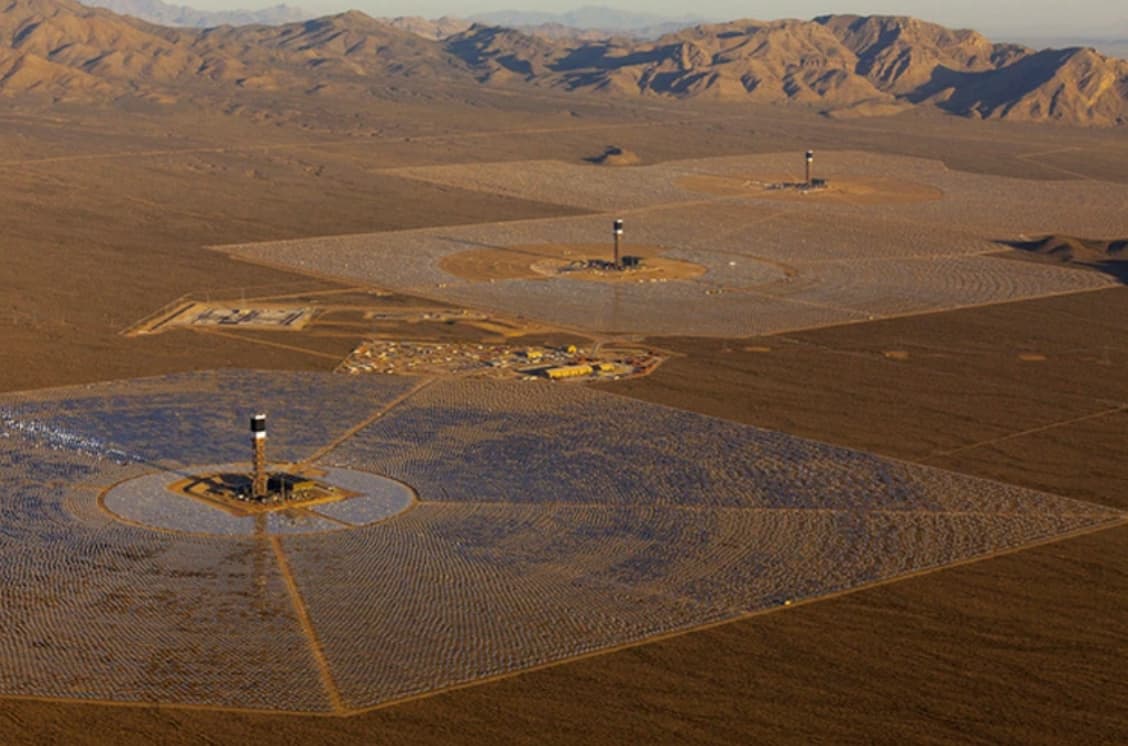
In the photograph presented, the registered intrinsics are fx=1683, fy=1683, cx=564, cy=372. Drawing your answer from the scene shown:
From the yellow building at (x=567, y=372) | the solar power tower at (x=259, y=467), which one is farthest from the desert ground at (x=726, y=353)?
the solar power tower at (x=259, y=467)

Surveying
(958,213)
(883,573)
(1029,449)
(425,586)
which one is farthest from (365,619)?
(958,213)

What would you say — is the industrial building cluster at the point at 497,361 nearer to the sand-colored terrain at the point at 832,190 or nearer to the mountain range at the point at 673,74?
the sand-colored terrain at the point at 832,190

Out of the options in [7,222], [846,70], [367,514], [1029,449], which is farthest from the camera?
[846,70]

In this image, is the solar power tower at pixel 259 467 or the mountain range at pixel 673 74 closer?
the solar power tower at pixel 259 467

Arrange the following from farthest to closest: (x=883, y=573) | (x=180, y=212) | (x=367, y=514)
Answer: (x=180, y=212), (x=367, y=514), (x=883, y=573)

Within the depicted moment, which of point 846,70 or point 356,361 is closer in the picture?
point 356,361

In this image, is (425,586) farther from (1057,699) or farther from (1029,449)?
(1029,449)

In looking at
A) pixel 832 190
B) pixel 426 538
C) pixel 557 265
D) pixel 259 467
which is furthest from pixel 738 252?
pixel 426 538
